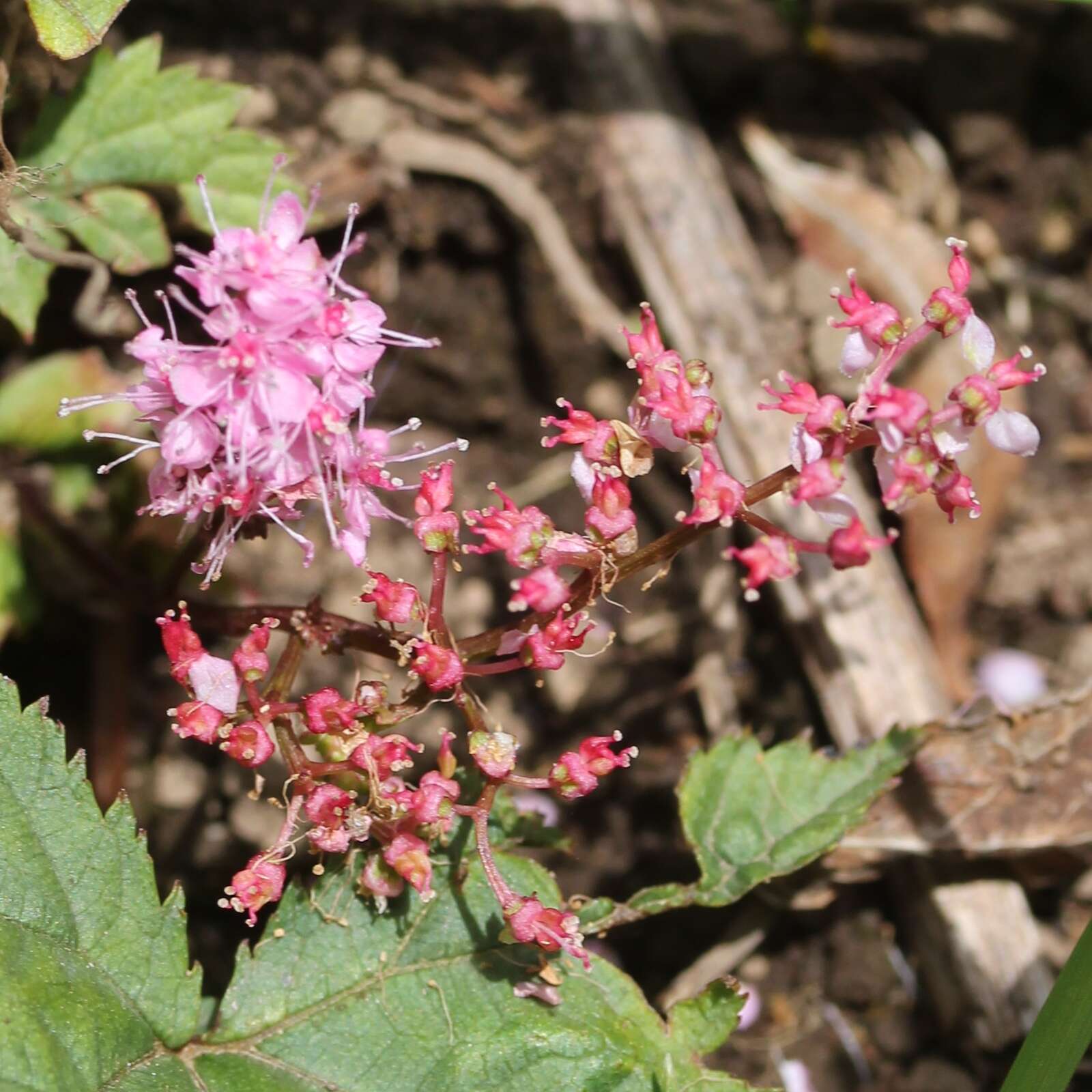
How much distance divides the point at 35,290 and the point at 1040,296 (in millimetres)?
3335

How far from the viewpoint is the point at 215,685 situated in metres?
2.36

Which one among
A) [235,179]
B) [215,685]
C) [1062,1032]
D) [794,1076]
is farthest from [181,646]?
[794,1076]

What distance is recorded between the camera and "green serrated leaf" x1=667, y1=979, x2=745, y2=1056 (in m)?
2.57

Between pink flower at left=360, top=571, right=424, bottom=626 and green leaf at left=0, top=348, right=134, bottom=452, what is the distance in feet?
5.10

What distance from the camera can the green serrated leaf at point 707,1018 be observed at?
2.57 m

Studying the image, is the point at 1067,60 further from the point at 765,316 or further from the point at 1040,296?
the point at 765,316

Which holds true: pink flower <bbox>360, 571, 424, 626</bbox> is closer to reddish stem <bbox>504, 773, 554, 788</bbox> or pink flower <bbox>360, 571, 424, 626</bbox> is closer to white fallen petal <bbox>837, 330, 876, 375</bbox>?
reddish stem <bbox>504, 773, 554, 788</bbox>

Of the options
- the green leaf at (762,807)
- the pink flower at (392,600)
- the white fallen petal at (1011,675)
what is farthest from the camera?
the white fallen petal at (1011,675)

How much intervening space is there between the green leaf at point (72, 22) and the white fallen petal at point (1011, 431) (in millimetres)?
1890

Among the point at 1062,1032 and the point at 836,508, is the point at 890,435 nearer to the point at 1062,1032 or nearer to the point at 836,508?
the point at 836,508

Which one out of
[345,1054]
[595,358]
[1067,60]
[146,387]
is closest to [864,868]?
[345,1054]

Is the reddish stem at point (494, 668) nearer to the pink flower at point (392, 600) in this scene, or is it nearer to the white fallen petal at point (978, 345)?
the pink flower at point (392, 600)

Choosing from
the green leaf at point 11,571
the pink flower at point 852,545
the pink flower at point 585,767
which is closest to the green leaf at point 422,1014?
the pink flower at point 585,767

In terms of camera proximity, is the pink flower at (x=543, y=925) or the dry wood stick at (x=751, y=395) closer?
the pink flower at (x=543, y=925)
